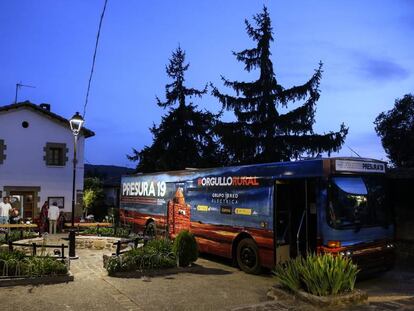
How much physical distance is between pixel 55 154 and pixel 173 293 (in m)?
20.6

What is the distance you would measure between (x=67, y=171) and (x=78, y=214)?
2.57m

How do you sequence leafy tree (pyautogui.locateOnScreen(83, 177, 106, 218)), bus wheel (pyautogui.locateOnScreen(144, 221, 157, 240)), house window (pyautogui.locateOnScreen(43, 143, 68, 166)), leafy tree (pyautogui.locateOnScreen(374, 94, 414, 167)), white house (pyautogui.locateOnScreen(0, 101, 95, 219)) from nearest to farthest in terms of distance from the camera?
bus wheel (pyautogui.locateOnScreen(144, 221, 157, 240))
white house (pyautogui.locateOnScreen(0, 101, 95, 219))
house window (pyautogui.locateOnScreen(43, 143, 68, 166))
leafy tree (pyautogui.locateOnScreen(374, 94, 414, 167))
leafy tree (pyautogui.locateOnScreen(83, 177, 106, 218))

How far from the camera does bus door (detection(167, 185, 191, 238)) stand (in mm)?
15612

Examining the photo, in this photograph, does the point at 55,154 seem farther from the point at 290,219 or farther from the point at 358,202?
the point at 358,202

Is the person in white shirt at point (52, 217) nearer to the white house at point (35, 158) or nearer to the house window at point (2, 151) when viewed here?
the white house at point (35, 158)

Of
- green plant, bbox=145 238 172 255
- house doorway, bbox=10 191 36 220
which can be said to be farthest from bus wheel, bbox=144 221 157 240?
house doorway, bbox=10 191 36 220

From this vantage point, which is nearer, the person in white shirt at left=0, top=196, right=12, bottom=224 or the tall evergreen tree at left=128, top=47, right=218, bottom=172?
the person in white shirt at left=0, top=196, right=12, bottom=224

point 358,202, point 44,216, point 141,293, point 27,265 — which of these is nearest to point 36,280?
point 27,265

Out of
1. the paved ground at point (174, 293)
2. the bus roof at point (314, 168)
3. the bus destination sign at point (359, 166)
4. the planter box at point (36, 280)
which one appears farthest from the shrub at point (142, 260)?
the bus destination sign at point (359, 166)

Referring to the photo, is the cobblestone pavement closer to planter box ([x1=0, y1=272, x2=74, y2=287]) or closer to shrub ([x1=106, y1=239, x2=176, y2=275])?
planter box ([x1=0, y1=272, x2=74, y2=287])

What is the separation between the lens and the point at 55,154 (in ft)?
92.3

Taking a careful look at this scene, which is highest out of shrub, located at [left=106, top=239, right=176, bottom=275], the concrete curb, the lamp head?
the lamp head

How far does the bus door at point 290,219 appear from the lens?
1166 cm

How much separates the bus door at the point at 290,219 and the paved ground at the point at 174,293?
0.93 metres
